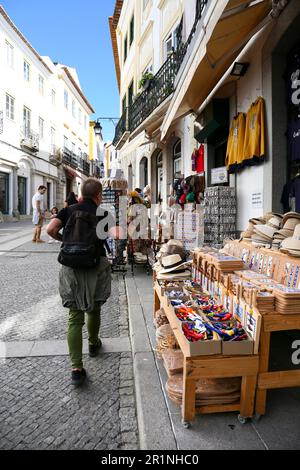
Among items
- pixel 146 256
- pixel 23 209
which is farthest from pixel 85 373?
pixel 23 209

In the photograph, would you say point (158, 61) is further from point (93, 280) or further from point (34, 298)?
point (93, 280)

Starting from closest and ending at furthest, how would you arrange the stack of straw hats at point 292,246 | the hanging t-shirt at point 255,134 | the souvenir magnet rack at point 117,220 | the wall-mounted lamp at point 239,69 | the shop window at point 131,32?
the stack of straw hats at point 292,246, the hanging t-shirt at point 255,134, the wall-mounted lamp at point 239,69, the souvenir magnet rack at point 117,220, the shop window at point 131,32

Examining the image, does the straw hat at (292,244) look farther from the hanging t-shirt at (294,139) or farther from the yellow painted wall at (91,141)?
the yellow painted wall at (91,141)

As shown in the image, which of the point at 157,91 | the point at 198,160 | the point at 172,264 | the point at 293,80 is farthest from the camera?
the point at 157,91

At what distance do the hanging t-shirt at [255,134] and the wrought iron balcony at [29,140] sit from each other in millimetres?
21441

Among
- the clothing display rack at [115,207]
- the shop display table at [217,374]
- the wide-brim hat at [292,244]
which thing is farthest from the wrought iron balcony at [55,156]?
the shop display table at [217,374]

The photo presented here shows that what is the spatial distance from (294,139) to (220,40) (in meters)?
1.75

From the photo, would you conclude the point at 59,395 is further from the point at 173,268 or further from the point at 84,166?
the point at 84,166

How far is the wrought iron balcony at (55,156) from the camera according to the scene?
30484 millimetres

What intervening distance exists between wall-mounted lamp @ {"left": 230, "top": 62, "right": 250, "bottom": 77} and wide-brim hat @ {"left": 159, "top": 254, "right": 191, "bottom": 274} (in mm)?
3575

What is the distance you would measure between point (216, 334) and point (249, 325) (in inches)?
9.7

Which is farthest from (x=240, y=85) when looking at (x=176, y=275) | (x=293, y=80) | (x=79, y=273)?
(x=79, y=273)

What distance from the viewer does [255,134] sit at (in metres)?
5.58

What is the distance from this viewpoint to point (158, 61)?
42.2ft
